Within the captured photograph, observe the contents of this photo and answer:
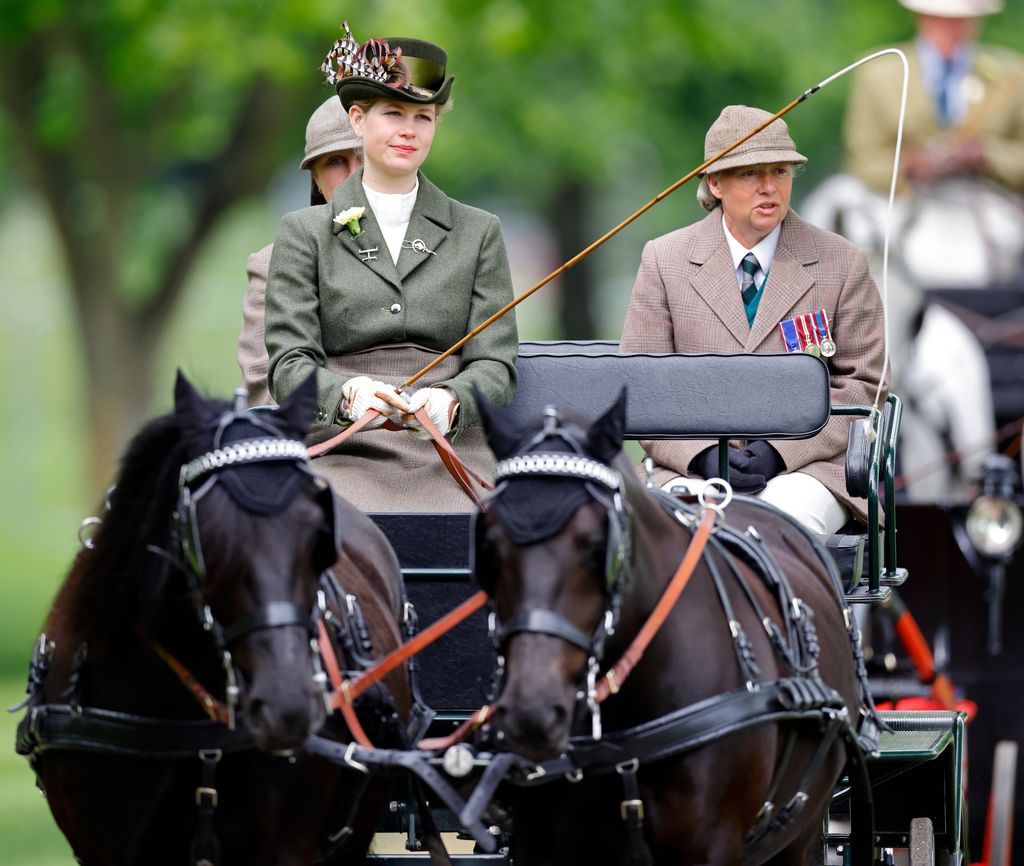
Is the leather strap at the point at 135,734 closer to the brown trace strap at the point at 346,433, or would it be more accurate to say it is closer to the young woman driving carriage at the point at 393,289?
the brown trace strap at the point at 346,433

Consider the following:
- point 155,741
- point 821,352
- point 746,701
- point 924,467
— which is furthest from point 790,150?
point 924,467

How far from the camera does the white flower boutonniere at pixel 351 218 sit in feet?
20.1

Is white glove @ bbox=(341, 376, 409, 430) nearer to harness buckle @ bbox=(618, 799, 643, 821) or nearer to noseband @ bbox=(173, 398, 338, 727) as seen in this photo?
noseband @ bbox=(173, 398, 338, 727)

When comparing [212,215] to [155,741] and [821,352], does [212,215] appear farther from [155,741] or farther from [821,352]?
[155,741]

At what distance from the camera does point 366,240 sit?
6.19m

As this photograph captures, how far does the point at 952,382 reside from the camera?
1162 centimetres

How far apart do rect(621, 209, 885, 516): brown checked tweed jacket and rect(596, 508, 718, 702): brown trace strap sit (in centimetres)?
151

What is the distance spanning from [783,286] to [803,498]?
2.17 feet

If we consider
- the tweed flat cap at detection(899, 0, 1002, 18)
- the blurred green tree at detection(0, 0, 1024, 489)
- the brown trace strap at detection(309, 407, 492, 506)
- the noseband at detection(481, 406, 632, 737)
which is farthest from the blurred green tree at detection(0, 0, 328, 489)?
the noseband at detection(481, 406, 632, 737)

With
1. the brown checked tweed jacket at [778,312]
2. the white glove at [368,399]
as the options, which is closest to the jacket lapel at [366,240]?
the white glove at [368,399]

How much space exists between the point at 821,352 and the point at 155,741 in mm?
2648

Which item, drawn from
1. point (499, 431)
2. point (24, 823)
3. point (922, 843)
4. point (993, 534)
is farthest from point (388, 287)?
A: point (24, 823)

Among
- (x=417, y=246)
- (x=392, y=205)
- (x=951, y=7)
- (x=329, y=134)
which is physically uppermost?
(x=951, y=7)

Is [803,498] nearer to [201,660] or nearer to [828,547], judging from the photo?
[828,547]
